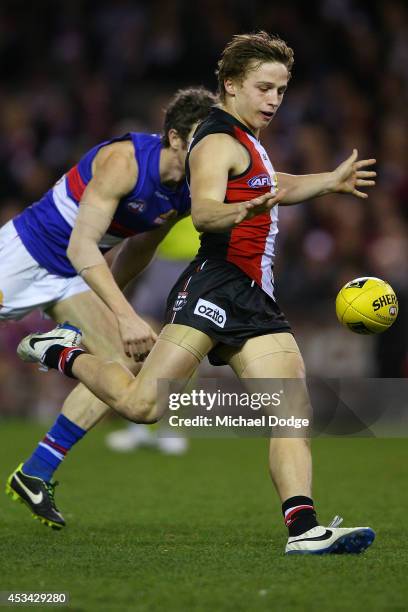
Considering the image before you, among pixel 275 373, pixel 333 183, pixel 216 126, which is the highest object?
pixel 216 126

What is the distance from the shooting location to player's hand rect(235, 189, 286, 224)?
177 inches

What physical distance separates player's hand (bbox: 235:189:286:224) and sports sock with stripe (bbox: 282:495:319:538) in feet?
3.95

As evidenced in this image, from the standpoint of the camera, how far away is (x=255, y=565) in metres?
4.56

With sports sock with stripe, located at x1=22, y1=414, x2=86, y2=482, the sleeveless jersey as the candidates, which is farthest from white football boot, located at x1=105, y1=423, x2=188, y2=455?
the sleeveless jersey

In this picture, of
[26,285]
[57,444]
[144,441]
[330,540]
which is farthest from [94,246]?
[144,441]

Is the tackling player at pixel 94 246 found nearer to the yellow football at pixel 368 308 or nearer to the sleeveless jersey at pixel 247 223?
the sleeveless jersey at pixel 247 223

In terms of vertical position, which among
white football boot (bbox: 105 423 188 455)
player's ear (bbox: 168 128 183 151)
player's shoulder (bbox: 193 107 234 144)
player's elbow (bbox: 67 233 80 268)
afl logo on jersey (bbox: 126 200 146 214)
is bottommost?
white football boot (bbox: 105 423 188 455)

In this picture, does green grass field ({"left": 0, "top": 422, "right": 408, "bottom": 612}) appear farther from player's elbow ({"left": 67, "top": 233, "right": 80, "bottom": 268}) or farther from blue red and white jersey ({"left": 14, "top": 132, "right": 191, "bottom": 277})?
blue red and white jersey ({"left": 14, "top": 132, "right": 191, "bottom": 277})

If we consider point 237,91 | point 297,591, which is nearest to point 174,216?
point 237,91

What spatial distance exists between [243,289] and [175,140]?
1.23m

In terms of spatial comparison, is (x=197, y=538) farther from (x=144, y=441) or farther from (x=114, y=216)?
(x=144, y=441)

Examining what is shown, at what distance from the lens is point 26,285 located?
249 inches

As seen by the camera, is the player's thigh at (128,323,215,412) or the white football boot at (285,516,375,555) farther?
the player's thigh at (128,323,215,412)

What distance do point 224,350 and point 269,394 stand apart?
29cm
